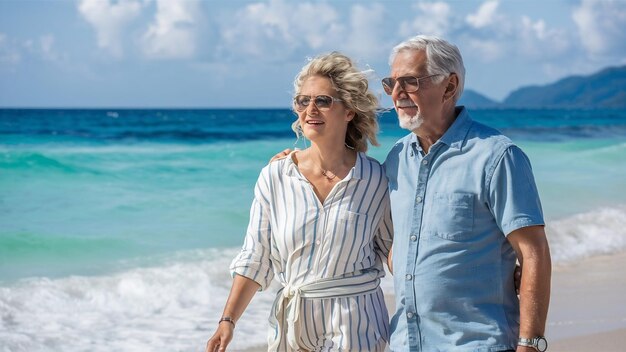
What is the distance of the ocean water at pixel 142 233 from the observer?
21.4ft

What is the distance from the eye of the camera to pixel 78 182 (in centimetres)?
1595

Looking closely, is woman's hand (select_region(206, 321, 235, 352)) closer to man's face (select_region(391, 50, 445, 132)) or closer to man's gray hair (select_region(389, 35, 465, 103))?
man's face (select_region(391, 50, 445, 132))

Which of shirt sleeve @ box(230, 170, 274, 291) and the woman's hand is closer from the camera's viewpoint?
the woman's hand

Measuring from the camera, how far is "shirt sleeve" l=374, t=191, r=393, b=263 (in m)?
3.10

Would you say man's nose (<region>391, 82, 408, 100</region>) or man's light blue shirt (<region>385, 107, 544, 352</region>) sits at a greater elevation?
man's nose (<region>391, 82, 408, 100</region>)

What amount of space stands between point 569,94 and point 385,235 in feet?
480

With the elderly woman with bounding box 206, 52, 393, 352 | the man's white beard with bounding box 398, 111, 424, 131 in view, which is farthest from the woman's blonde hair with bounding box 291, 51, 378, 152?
the man's white beard with bounding box 398, 111, 424, 131

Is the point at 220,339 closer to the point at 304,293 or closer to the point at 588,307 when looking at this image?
the point at 304,293

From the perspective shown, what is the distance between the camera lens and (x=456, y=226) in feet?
8.86

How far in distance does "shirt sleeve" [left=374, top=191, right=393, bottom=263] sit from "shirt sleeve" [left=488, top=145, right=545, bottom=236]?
525 millimetres

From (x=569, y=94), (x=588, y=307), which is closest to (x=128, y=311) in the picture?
(x=588, y=307)

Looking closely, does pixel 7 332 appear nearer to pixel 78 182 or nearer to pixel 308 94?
pixel 308 94

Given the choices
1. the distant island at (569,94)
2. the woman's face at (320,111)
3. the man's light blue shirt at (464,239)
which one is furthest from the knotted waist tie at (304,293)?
the distant island at (569,94)

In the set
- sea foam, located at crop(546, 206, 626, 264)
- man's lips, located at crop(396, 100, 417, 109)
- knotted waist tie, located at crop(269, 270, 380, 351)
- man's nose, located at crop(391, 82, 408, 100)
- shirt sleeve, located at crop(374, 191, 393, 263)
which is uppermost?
sea foam, located at crop(546, 206, 626, 264)
